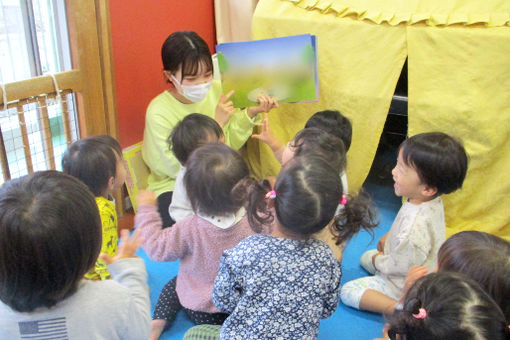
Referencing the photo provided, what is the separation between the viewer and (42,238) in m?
0.66

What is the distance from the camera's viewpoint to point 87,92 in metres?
1.64

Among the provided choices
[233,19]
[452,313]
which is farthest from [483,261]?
[233,19]

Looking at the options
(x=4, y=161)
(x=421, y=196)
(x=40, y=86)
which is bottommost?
(x=421, y=196)

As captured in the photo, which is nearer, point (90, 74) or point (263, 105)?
point (90, 74)

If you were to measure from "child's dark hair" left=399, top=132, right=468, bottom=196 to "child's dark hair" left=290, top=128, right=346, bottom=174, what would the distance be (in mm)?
221

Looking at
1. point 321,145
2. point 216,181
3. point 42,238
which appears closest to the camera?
point 42,238

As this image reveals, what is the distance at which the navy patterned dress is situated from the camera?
0.93 meters

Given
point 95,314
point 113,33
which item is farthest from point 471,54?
point 95,314

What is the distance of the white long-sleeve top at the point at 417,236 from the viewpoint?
135cm

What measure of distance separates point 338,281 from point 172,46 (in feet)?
3.56

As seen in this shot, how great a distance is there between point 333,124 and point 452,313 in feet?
3.50

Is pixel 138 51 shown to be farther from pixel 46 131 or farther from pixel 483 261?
pixel 483 261

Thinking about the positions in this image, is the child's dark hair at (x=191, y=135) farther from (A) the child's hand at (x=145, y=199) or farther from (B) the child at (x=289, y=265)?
(B) the child at (x=289, y=265)

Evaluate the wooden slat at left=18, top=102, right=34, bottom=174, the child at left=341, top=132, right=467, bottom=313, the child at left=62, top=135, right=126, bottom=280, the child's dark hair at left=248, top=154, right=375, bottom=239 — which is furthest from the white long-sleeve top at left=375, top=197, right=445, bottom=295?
the wooden slat at left=18, top=102, right=34, bottom=174
